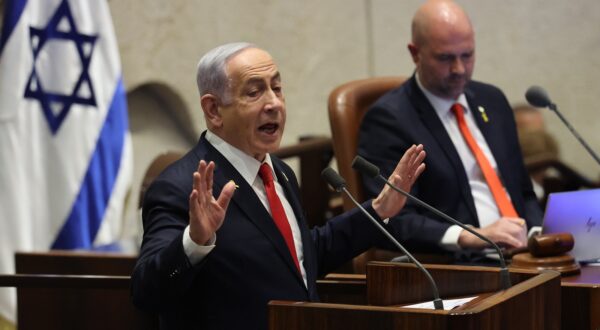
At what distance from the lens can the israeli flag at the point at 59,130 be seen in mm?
4664

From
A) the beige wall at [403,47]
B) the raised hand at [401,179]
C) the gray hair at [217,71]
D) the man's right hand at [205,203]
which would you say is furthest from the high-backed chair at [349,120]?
the beige wall at [403,47]

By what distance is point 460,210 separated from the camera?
398 cm

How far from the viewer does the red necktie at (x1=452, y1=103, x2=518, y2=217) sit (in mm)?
4047

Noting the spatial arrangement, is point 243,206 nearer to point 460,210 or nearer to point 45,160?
point 460,210

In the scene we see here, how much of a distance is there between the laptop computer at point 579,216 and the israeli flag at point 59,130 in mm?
2296

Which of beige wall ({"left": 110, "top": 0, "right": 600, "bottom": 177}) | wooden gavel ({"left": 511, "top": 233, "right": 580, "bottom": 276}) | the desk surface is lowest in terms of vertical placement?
the desk surface

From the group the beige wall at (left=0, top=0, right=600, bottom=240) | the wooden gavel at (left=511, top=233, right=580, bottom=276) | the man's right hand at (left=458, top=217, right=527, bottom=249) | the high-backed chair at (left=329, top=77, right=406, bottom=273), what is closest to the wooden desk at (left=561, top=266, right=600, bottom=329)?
the wooden gavel at (left=511, top=233, right=580, bottom=276)

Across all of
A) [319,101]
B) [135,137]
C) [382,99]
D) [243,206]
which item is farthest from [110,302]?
[319,101]

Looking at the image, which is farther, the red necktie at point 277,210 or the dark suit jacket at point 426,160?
the dark suit jacket at point 426,160

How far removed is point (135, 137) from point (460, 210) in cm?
212

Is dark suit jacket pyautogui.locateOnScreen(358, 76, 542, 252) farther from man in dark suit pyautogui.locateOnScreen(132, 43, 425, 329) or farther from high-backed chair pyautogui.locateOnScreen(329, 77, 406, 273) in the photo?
man in dark suit pyautogui.locateOnScreen(132, 43, 425, 329)

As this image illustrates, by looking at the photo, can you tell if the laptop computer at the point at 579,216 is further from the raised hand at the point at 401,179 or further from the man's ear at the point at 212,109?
the man's ear at the point at 212,109

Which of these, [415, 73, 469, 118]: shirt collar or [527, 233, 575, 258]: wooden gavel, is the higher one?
[415, 73, 469, 118]: shirt collar

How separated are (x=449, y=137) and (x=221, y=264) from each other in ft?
5.35
